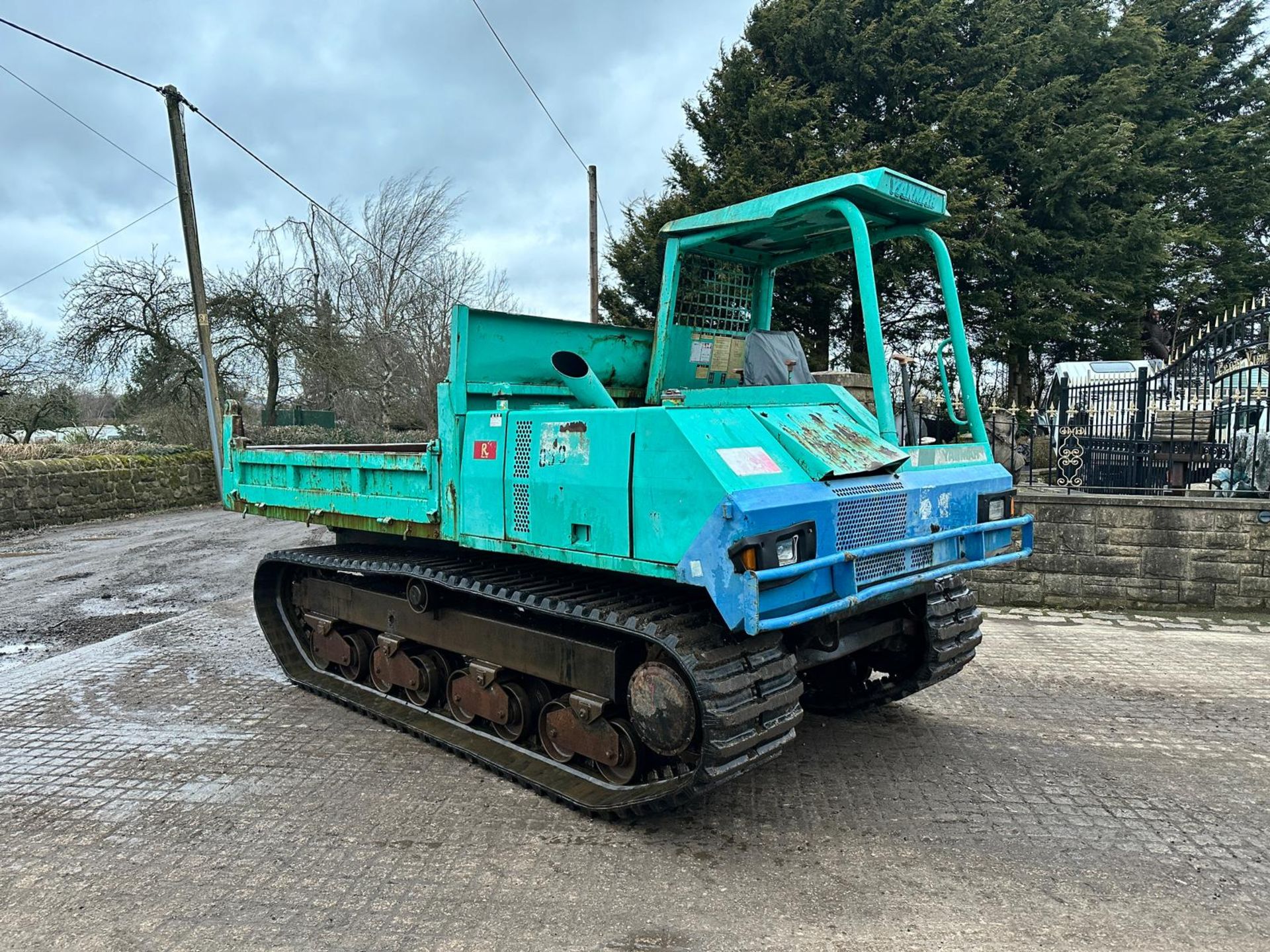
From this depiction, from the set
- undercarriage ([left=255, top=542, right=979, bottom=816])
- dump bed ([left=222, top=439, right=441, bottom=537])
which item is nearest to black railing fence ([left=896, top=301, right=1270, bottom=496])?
undercarriage ([left=255, top=542, right=979, bottom=816])

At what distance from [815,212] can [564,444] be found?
62.1 inches

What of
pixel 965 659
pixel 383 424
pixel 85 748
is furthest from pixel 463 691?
pixel 383 424

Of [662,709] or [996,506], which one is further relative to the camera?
[996,506]

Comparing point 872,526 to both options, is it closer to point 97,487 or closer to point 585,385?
point 585,385

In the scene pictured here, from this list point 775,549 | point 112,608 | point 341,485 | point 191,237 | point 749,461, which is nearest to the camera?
point 775,549

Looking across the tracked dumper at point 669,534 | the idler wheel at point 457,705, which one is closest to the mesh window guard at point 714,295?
the tracked dumper at point 669,534

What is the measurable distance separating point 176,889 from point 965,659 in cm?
380

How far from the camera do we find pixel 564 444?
350 cm

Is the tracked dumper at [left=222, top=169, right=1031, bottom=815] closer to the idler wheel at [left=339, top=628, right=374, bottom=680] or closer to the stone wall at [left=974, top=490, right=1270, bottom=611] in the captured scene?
the idler wheel at [left=339, top=628, right=374, bottom=680]

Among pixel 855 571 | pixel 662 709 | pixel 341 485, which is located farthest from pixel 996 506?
pixel 341 485

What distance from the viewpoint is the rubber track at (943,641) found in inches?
168

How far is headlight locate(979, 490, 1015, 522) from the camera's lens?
3936 mm

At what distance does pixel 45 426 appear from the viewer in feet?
66.1

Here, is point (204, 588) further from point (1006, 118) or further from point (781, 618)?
point (1006, 118)
